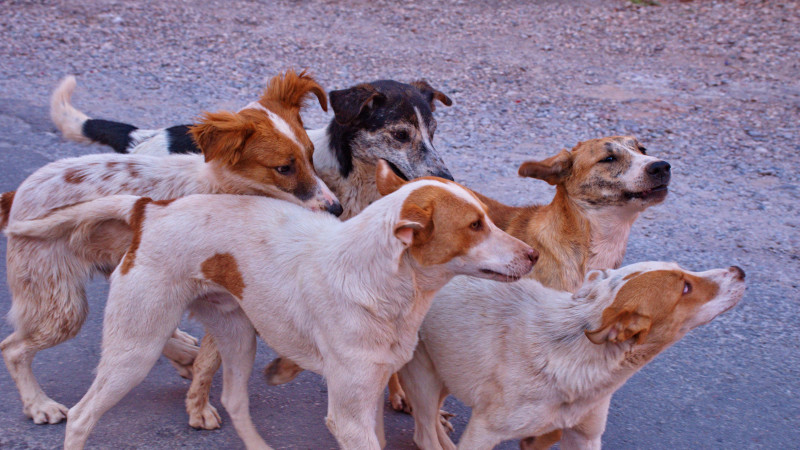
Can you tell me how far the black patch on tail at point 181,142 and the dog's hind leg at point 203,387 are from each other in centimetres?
139

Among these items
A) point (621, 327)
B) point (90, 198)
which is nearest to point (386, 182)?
point (621, 327)

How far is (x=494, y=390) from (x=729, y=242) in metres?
3.89

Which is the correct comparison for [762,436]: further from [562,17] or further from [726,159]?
[562,17]

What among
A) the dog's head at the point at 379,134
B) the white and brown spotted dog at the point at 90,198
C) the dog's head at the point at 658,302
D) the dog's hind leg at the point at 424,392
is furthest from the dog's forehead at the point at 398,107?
the dog's head at the point at 658,302

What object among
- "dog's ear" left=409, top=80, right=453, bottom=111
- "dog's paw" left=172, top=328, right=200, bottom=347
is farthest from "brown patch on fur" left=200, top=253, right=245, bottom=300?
"dog's ear" left=409, top=80, right=453, bottom=111

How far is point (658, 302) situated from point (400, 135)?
6.33ft

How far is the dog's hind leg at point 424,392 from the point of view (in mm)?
4180

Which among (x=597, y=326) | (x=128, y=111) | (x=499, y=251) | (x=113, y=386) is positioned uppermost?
(x=499, y=251)

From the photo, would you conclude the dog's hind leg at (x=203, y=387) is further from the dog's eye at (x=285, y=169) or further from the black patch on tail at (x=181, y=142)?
the black patch on tail at (x=181, y=142)

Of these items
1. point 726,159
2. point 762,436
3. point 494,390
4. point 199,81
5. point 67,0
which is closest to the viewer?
point 494,390

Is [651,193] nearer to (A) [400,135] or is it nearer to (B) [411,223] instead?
(A) [400,135]

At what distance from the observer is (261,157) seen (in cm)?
435

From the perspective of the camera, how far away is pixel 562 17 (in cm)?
1382

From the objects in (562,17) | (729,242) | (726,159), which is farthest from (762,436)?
(562,17)
